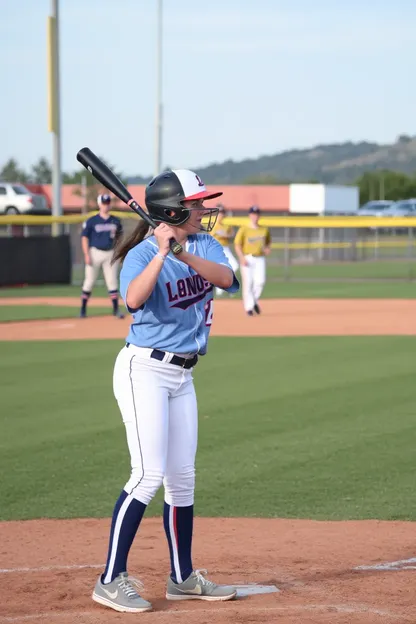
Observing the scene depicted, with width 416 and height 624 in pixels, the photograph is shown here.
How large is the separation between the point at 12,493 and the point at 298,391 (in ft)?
15.3

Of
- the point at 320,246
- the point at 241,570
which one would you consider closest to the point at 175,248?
the point at 241,570

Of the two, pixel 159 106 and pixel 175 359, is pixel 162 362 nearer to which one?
pixel 175 359

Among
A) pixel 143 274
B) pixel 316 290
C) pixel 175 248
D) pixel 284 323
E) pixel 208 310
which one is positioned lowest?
pixel 316 290

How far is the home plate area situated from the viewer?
16.1 ft

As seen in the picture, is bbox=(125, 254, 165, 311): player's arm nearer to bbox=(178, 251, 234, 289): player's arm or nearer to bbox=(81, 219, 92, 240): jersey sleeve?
bbox=(178, 251, 234, 289): player's arm

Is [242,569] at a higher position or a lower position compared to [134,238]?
lower

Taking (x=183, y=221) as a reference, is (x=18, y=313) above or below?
below

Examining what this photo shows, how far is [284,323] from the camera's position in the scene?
1947 centimetres

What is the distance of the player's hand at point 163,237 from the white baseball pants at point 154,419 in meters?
0.52

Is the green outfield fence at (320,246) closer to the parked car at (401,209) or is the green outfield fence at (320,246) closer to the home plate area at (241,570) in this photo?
the parked car at (401,209)

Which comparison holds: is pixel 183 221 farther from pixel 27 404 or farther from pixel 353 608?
pixel 27 404

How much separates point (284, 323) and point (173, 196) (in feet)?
47.7

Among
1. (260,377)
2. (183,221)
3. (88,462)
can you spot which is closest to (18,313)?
(260,377)

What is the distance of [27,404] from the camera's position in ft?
36.4
